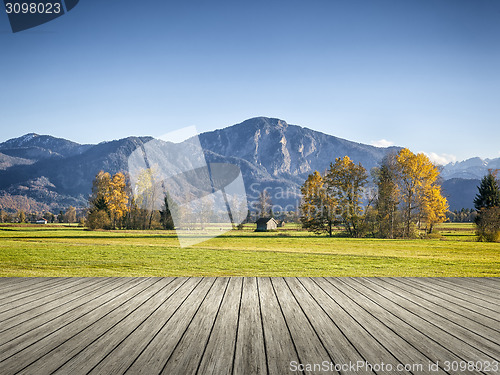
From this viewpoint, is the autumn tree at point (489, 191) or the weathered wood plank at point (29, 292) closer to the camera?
the weathered wood plank at point (29, 292)

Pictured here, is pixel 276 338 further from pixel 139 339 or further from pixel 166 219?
pixel 166 219

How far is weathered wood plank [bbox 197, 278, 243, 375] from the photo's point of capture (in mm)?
2836

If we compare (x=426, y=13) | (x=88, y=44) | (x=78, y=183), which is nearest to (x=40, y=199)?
(x=78, y=183)

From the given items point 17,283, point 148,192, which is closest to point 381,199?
point 148,192

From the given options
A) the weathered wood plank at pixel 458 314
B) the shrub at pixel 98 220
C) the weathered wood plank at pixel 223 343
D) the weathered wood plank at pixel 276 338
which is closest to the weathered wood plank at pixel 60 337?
the weathered wood plank at pixel 223 343

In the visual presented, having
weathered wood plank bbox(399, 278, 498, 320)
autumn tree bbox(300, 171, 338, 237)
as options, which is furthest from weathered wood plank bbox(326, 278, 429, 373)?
autumn tree bbox(300, 171, 338, 237)

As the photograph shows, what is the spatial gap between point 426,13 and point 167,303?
21.5 meters

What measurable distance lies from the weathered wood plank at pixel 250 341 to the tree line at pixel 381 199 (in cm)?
3203

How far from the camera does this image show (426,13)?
19.5m

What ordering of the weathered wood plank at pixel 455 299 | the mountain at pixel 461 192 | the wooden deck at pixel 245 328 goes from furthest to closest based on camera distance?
the mountain at pixel 461 192 < the weathered wood plank at pixel 455 299 < the wooden deck at pixel 245 328

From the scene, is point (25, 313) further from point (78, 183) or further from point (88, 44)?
point (78, 183)

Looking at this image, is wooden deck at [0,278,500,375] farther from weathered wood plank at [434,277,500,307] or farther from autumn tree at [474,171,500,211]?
autumn tree at [474,171,500,211]

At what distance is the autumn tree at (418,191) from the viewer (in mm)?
33812

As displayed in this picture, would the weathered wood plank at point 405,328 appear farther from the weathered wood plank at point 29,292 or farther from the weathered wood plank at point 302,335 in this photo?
the weathered wood plank at point 29,292
